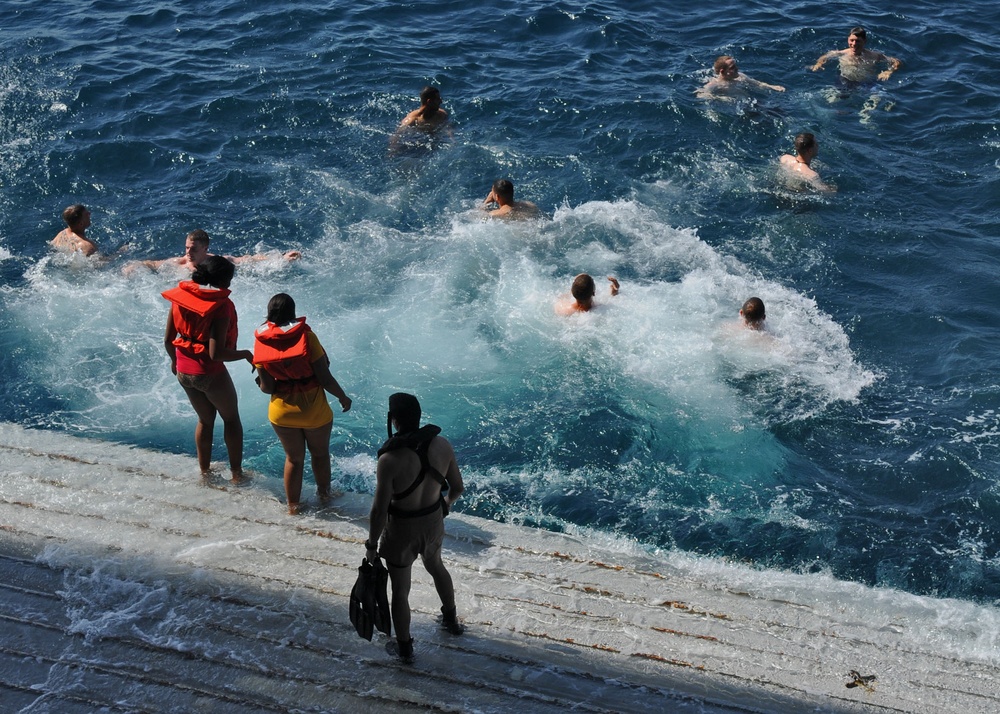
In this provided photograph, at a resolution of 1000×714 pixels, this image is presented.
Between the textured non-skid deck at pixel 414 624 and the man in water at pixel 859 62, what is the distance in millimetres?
12154

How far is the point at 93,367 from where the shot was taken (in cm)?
1063

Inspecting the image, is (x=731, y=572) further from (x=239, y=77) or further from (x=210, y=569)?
(x=239, y=77)

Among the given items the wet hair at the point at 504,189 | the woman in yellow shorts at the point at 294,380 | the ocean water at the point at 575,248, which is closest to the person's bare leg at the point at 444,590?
the woman in yellow shorts at the point at 294,380

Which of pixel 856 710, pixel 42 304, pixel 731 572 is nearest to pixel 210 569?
pixel 731 572

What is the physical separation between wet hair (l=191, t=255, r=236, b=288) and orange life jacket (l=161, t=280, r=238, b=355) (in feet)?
0.28

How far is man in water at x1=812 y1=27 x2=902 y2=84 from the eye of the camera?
17047 mm

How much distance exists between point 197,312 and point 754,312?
20.3 feet

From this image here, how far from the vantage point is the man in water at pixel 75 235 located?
11852 millimetres

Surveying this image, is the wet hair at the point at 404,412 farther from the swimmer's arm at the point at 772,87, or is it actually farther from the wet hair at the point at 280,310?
the swimmer's arm at the point at 772,87

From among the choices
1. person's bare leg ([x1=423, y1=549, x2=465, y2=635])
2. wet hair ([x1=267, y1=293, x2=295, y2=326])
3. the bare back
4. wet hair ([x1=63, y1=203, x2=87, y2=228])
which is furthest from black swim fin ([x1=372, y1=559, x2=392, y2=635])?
wet hair ([x1=63, y1=203, x2=87, y2=228])

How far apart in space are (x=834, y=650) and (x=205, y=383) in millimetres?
4976

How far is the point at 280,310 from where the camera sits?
6668mm

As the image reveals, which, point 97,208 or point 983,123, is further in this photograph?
point 983,123

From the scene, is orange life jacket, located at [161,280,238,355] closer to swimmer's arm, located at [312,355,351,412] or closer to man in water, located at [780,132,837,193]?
swimmer's arm, located at [312,355,351,412]
